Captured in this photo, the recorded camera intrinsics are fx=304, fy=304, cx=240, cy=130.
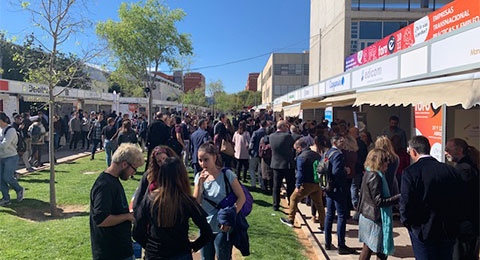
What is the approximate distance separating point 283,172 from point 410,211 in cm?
349

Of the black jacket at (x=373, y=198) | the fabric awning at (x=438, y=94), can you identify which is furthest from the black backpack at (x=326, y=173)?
the fabric awning at (x=438, y=94)

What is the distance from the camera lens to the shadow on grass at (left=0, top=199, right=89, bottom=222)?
5652 millimetres

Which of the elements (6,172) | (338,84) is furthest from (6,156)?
(338,84)

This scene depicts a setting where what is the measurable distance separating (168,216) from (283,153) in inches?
169

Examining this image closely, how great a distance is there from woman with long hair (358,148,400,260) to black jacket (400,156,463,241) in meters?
0.59

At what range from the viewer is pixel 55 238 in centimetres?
453

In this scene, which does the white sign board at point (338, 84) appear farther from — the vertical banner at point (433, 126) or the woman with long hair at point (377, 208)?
the woman with long hair at point (377, 208)

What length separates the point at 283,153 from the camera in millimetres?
6223

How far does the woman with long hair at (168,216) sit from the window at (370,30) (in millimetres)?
24988

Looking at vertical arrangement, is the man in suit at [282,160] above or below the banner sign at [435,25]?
below

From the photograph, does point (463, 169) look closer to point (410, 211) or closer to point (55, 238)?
point (410, 211)

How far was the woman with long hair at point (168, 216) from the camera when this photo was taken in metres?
2.18

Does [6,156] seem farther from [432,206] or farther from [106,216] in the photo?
[432,206]

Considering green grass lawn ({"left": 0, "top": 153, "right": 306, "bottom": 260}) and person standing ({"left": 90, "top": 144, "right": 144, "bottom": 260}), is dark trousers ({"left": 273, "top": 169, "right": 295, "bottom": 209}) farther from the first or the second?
person standing ({"left": 90, "top": 144, "right": 144, "bottom": 260})
